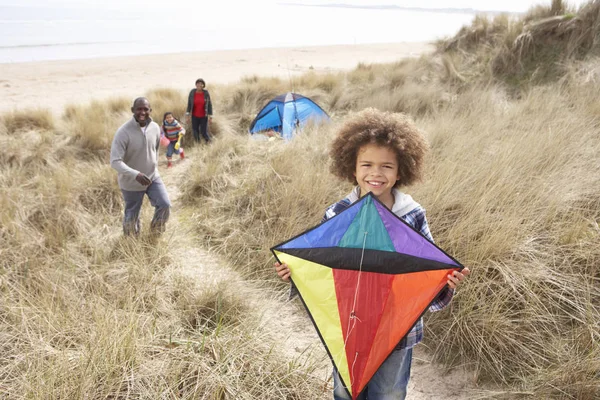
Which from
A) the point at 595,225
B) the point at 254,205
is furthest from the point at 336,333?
the point at 254,205

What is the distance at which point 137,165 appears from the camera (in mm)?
4250

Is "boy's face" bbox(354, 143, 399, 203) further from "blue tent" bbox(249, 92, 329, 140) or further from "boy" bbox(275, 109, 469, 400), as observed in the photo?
"blue tent" bbox(249, 92, 329, 140)

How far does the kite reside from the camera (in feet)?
5.81

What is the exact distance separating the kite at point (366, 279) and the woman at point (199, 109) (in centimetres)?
700

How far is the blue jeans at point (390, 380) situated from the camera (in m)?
1.88

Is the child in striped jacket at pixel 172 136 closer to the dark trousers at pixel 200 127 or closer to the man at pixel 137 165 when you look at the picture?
the dark trousers at pixel 200 127

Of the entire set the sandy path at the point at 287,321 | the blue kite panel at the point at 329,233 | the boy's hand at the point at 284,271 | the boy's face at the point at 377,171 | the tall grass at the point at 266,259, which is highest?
the boy's face at the point at 377,171

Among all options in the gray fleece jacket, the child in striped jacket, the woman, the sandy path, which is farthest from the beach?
the sandy path

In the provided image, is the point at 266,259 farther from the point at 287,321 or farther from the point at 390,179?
the point at 390,179

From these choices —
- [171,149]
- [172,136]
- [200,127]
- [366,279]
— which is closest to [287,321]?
[366,279]

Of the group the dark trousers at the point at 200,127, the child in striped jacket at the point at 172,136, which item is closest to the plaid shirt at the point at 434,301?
the child in striped jacket at the point at 172,136

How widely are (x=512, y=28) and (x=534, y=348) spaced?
891cm

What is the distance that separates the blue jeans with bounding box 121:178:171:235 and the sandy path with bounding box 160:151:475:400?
241 millimetres

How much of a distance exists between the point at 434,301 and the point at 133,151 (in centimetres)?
351
